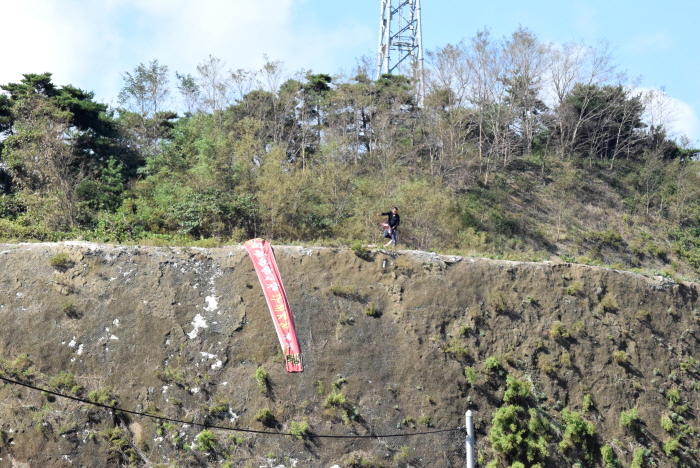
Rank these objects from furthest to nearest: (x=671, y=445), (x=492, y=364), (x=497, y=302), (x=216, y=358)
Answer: (x=497, y=302), (x=492, y=364), (x=671, y=445), (x=216, y=358)

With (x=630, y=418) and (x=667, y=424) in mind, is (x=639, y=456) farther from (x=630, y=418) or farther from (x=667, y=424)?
(x=667, y=424)

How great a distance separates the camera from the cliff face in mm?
14359

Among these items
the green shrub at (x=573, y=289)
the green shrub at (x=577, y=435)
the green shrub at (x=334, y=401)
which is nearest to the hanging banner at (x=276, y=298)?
the green shrub at (x=334, y=401)

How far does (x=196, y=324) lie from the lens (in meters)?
16.0

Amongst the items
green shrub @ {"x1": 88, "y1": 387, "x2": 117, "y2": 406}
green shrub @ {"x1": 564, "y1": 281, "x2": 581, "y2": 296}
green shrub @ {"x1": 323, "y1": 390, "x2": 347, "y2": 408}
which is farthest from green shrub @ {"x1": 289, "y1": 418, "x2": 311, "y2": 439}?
green shrub @ {"x1": 564, "y1": 281, "x2": 581, "y2": 296}

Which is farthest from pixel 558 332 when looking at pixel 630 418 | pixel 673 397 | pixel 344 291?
pixel 344 291

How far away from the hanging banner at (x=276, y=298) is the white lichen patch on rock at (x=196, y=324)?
1.68 meters

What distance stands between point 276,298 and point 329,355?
203 cm

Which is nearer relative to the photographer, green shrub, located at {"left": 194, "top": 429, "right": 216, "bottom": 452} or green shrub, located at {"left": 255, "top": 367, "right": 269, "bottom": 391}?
green shrub, located at {"left": 194, "top": 429, "right": 216, "bottom": 452}

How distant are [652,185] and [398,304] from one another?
2428cm

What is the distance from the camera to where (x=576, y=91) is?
3669cm

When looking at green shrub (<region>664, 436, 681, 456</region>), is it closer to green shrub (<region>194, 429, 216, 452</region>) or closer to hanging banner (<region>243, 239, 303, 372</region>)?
hanging banner (<region>243, 239, 303, 372</region>)

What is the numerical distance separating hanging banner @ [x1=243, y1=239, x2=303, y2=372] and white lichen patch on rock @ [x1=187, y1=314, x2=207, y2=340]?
168 cm

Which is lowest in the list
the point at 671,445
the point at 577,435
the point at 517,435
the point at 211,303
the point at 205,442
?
the point at 671,445
